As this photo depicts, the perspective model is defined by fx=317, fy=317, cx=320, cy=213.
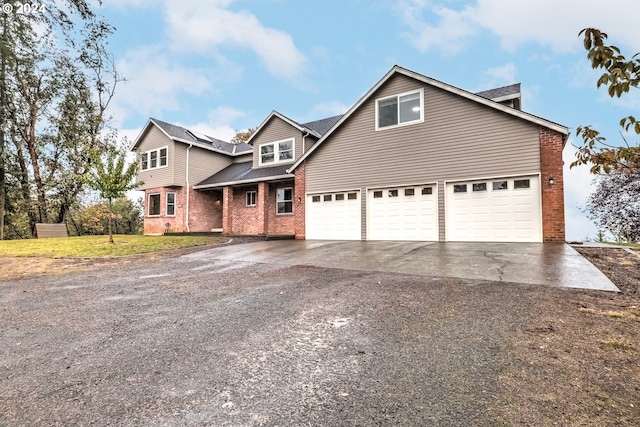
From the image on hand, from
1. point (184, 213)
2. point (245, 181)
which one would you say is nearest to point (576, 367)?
point (245, 181)

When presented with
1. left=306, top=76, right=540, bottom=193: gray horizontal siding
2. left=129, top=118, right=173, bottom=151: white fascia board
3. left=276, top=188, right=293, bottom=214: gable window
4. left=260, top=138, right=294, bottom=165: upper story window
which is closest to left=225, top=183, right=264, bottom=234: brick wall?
left=276, top=188, right=293, bottom=214: gable window

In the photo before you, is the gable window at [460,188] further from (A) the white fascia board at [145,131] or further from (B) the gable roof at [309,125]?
(A) the white fascia board at [145,131]

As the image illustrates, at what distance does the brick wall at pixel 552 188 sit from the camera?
9.81 metres

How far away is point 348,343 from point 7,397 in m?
2.62

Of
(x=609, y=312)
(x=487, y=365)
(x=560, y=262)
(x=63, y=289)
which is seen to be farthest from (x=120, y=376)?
(x=560, y=262)

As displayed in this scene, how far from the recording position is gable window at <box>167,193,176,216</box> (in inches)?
762

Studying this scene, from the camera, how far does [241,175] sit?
1858 cm

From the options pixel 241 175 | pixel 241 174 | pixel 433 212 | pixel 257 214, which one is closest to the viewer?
pixel 433 212

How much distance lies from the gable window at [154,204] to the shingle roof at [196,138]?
397cm

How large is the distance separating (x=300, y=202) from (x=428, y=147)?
6182 mm

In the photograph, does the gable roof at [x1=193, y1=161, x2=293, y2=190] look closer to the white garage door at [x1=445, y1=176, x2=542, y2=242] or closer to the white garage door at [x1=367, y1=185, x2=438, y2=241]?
the white garage door at [x1=367, y1=185, x2=438, y2=241]

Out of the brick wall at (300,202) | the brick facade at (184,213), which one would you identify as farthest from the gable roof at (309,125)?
the brick facade at (184,213)

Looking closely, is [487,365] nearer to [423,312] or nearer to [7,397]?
[423,312]

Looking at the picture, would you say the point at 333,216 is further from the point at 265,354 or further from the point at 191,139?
the point at 191,139
